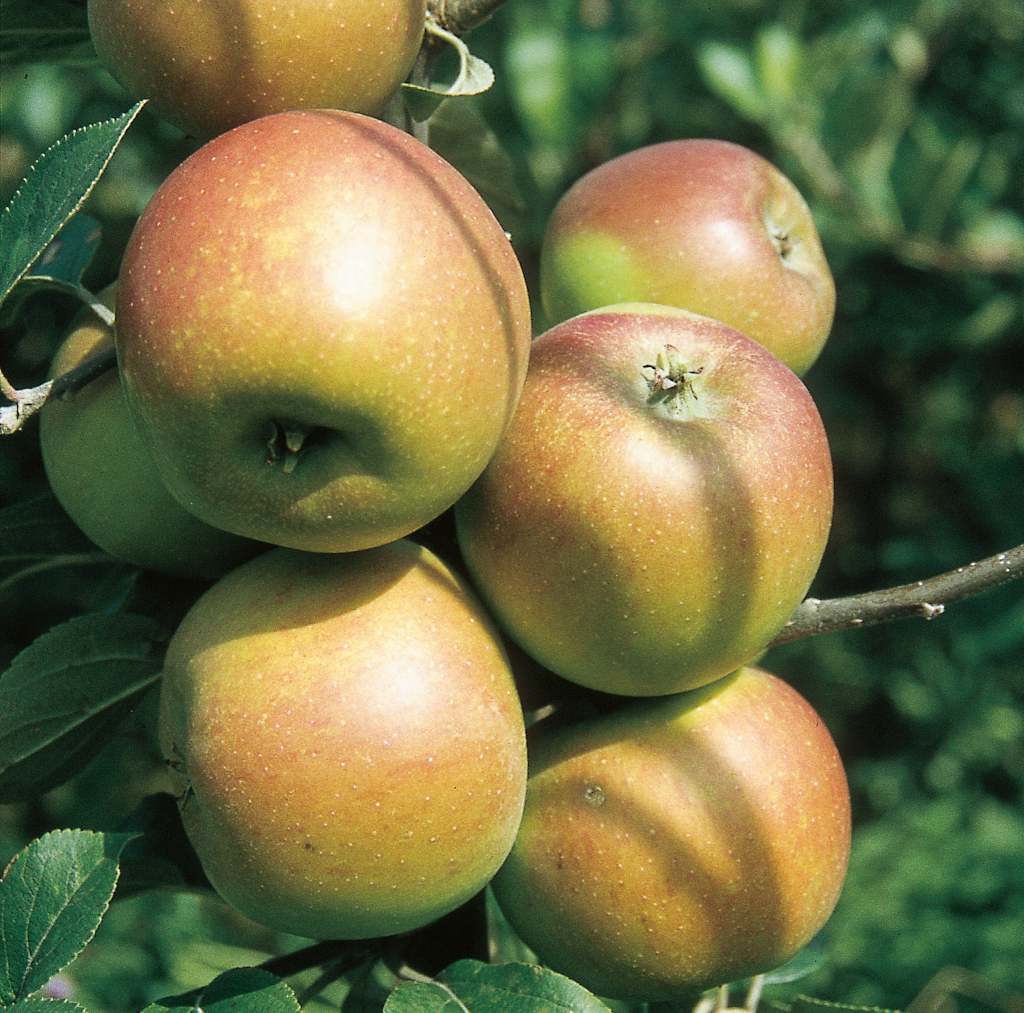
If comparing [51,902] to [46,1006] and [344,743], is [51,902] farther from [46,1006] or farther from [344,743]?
[344,743]

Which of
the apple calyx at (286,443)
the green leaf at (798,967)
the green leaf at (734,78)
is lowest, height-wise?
the green leaf at (798,967)

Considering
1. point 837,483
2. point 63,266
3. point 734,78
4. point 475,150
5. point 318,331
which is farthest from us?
point 837,483

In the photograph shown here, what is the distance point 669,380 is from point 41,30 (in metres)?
0.57

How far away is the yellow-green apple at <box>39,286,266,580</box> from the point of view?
766mm

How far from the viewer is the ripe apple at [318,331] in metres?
0.59

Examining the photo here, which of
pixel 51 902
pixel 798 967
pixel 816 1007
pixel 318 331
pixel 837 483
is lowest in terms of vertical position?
pixel 837 483

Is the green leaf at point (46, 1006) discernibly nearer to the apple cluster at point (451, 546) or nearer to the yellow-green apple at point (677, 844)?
the apple cluster at point (451, 546)

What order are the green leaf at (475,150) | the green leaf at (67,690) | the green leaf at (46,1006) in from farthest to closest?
1. the green leaf at (475,150)
2. the green leaf at (67,690)
3. the green leaf at (46,1006)

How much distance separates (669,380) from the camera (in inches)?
29.0

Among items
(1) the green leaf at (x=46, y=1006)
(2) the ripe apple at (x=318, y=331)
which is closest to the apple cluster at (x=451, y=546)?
(2) the ripe apple at (x=318, y=331)

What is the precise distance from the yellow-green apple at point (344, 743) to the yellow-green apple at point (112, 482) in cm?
7

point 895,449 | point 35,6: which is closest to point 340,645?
point 35,6

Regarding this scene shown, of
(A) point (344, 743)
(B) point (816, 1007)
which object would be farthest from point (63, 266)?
(B) point (816, 1007)

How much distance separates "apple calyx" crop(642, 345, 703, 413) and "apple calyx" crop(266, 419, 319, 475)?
0.24 meters
